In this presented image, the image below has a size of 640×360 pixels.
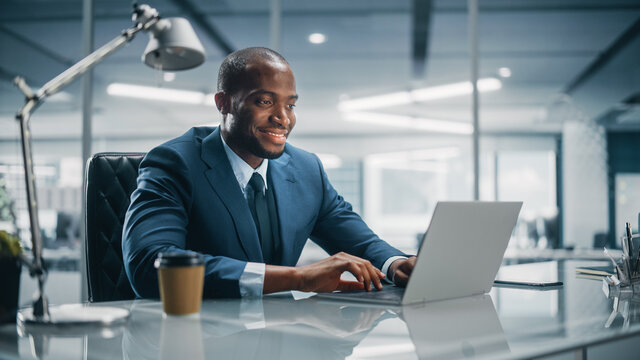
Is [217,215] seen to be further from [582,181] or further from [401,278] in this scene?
[582,181]

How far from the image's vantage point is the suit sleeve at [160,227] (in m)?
1.25

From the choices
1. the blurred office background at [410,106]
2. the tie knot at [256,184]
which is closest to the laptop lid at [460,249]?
the tie knot at [256,184]

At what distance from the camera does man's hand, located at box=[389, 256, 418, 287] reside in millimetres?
1415

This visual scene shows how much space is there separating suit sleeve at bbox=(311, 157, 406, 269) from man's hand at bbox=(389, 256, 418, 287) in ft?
0.61

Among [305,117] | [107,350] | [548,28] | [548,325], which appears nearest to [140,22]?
[107,350]

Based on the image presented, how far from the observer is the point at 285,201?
66.7 inches

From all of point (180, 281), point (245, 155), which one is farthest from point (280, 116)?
point (180, 281)

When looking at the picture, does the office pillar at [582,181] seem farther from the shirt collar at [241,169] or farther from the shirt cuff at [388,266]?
the shirt collar at [241,169]

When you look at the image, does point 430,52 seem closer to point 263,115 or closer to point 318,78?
point 318,78

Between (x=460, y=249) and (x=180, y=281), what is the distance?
571 millimetres

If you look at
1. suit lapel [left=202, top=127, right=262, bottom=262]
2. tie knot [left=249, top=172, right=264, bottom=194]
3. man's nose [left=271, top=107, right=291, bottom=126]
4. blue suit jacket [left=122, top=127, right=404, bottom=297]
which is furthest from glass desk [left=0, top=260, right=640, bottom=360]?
man's nose [left=271, top=107, right=291, bottom=126]

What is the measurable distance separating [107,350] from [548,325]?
73 centimetres

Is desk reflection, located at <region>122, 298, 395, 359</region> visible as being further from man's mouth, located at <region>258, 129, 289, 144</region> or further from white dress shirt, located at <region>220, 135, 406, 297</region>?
man's mouth, located at <region>258, 129, 289, 144</region>

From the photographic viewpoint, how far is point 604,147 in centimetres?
376
